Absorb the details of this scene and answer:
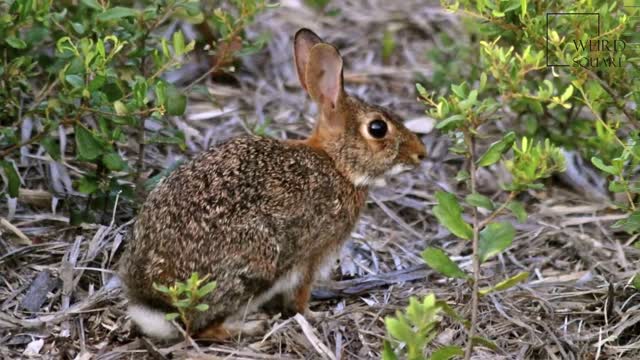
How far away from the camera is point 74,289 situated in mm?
5270

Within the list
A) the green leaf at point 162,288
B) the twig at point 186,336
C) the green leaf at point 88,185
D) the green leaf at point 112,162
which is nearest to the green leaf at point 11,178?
the green leaf at point 88,185

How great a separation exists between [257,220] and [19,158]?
185 centimetres

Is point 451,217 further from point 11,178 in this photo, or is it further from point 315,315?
point 11,178

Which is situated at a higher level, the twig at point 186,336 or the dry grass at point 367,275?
the twig at point 186,336

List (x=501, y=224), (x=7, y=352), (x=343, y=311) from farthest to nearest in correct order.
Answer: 1. (x=343, y=311)
2. (x=7, y=352)
3. (x=501, y=224)

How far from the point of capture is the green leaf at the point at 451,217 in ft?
13.6

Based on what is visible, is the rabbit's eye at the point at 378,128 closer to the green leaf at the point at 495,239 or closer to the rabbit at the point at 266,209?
the rabbit at the point at 266,209


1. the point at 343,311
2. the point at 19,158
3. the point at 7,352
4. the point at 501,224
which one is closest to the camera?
the point at 501,224

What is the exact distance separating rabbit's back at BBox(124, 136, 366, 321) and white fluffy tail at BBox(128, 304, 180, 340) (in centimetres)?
7

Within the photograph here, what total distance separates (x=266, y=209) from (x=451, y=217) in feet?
3.44

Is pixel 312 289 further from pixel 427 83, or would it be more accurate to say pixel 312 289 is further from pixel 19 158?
pixel 427 83

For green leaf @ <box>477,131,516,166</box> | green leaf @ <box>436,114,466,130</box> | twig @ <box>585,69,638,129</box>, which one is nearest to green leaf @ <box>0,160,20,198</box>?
green leaf @ <box>436,114,466,130</box>

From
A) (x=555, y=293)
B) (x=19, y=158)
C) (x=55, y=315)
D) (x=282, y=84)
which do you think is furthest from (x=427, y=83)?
(x=55, y=315)

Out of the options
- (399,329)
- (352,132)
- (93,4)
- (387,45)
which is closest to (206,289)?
(399,329)
